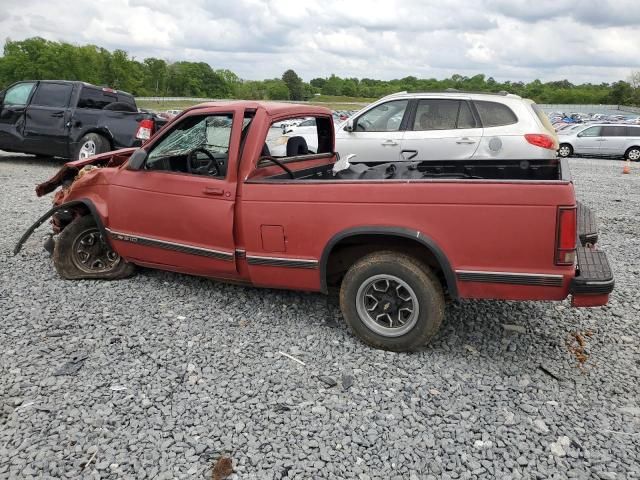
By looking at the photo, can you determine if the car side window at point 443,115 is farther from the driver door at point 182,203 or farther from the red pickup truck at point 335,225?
the driver door at point 182,203

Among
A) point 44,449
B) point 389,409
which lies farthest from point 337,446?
point 44,449

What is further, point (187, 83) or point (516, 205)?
point (187, 83)

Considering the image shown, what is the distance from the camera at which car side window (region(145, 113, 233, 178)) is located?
13.7 feet

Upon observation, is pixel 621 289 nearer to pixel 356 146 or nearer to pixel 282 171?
pixel 282 171

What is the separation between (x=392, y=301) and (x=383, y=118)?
5051mm

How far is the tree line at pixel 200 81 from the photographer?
299 ft

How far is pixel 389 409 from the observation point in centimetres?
297

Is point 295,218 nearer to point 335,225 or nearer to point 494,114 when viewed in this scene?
point 335,225

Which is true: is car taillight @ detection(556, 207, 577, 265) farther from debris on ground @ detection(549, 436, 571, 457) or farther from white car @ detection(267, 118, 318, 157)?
white car @ detection(267, 118, 318, 157)

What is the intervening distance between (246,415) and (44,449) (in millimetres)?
1031

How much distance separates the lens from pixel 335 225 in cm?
354

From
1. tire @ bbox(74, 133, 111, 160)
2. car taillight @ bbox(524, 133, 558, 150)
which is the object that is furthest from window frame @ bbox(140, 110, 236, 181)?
tire @ bbox(74, 133, 111, 160)

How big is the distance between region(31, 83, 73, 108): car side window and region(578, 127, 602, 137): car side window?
19181 millimetres

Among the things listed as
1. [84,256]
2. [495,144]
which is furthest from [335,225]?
[495,144]
